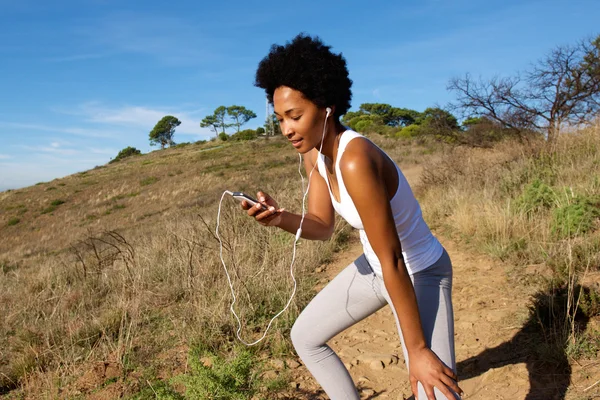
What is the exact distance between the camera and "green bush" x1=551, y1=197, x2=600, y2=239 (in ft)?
14.0

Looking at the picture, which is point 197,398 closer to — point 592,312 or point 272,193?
point 592,312

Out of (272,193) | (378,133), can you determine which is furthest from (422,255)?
(378,133)

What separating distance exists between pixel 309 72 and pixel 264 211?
0.60 m

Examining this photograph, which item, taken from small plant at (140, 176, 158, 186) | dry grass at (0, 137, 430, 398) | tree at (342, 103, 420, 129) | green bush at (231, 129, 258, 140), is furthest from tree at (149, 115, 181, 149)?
dry grass at (0, 137, 430, 398)

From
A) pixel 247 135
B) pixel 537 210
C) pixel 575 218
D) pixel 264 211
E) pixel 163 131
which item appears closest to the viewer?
pixel 264 211

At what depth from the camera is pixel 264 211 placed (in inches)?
78.0

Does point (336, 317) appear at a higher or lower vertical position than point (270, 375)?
higher

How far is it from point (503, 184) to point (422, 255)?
5.30 metres

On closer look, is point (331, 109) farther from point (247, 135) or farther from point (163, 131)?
point (163, 131)

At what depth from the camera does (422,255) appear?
73.0 inches

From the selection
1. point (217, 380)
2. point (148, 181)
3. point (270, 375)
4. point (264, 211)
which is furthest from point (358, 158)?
point (148, 181)

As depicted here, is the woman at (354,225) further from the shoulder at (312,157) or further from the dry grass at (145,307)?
the dry grass at (145,307)

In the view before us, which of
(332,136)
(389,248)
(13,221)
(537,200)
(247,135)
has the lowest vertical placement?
(537,200)

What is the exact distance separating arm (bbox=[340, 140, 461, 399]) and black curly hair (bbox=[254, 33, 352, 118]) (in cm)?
34
